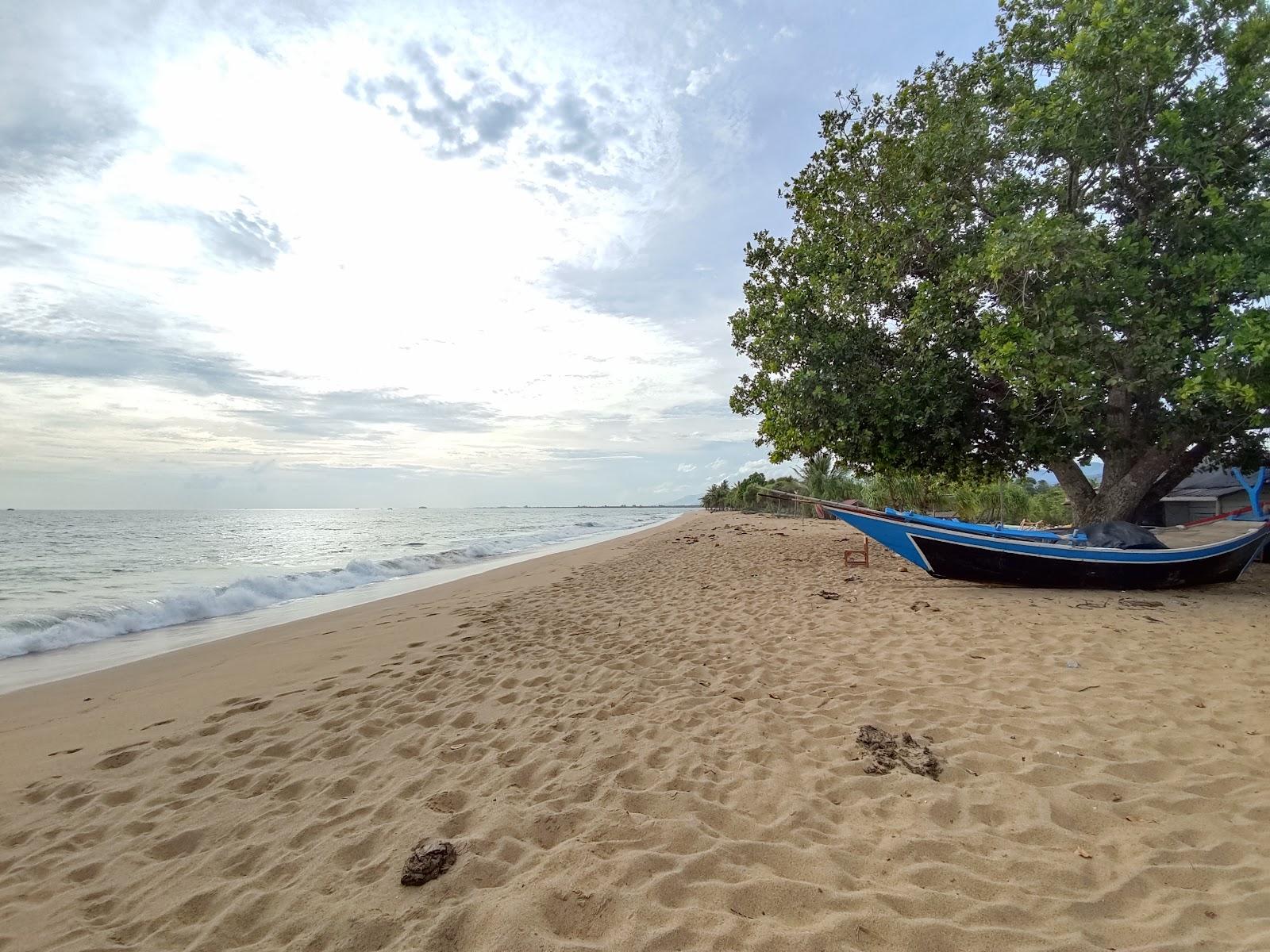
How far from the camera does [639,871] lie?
2512 mm

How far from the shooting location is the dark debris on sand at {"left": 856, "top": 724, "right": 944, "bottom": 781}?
10.8 feet

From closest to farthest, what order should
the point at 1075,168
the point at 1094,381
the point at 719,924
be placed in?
the point at 719,924
the point at 1094,381
the point at 1075,168

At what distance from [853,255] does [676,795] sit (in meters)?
10.8

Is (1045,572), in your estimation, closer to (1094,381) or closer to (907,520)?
(907,520)

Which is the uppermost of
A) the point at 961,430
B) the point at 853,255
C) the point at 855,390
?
the point at 853,255

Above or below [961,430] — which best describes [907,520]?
below

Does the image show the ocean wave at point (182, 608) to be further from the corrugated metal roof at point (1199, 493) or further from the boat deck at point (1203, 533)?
the corrugated metal roof at point (1199, 493)

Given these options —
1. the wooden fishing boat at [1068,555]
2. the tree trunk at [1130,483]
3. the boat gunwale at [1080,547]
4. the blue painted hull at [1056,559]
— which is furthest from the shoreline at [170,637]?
the tree trunk at [1130,483]

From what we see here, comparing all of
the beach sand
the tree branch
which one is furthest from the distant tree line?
the beach sand

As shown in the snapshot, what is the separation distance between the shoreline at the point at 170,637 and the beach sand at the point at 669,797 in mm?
1054

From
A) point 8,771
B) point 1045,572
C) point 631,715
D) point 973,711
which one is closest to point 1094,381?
point 1045,572

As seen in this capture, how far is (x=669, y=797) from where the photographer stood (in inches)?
123

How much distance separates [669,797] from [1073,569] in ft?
26.7

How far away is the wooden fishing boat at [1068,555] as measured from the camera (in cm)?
829
